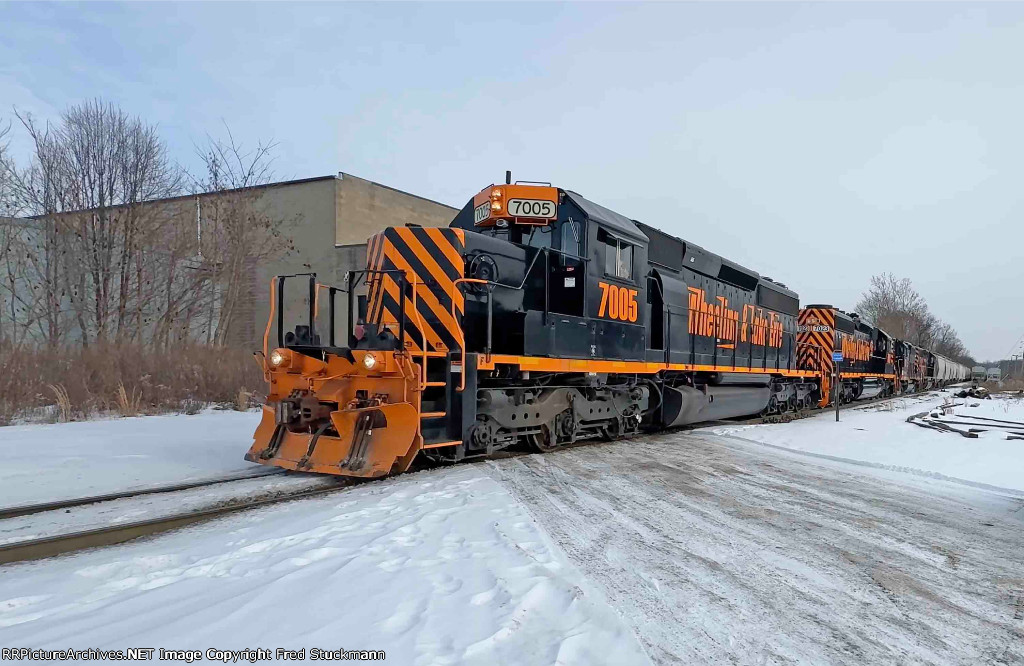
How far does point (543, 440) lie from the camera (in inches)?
305

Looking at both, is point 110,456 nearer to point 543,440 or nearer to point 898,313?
point 543,440

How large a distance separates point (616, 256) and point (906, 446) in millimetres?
5664

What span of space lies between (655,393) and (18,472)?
8514 millimetres

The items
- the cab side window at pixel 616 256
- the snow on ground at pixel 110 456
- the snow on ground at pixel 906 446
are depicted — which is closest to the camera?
the snow on ground at pixel 110 456

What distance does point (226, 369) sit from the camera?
13523 mm

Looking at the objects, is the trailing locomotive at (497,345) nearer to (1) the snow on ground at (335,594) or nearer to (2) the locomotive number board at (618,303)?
(2) the locomotive number board at (618,303)

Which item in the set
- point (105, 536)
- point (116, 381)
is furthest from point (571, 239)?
point (116, 381)

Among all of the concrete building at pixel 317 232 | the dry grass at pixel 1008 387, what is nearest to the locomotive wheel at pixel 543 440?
the concrete building at pixel 317 232

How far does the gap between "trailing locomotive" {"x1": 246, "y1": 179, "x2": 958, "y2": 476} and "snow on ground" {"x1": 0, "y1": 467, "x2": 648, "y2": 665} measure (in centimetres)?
158

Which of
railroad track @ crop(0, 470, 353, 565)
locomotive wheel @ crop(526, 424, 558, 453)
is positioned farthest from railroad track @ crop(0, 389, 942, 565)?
locomotive wheel @ crop(526, 424, 558, 453)

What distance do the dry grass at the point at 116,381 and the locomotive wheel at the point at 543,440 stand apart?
7.49 m

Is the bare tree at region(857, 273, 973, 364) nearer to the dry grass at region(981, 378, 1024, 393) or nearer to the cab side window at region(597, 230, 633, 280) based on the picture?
the dry grass at region(981, 378, 1024, 393)

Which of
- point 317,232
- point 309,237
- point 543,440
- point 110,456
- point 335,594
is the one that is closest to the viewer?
point 335,594

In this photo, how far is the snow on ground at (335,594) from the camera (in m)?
2.46
